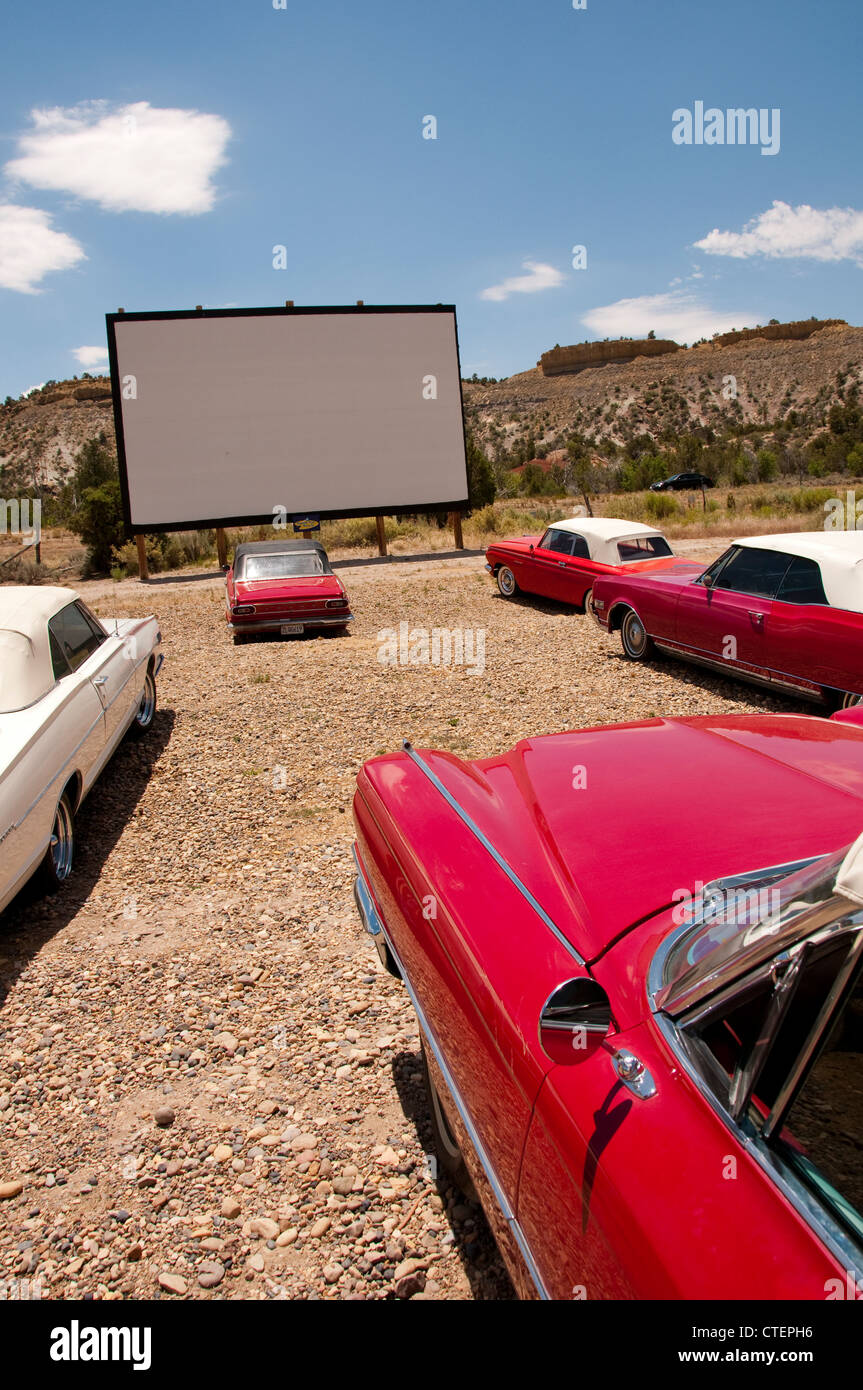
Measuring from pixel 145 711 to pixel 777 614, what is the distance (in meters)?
5.01

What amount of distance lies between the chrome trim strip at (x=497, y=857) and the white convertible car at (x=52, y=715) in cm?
206

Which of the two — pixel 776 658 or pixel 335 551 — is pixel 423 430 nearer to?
pixel 335 551

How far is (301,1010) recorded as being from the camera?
353 centimetres

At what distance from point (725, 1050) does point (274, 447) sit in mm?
23500

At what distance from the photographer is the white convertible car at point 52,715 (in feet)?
13.3

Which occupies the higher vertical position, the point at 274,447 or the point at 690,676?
the point at 274,447

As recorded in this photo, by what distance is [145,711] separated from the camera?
709 cm

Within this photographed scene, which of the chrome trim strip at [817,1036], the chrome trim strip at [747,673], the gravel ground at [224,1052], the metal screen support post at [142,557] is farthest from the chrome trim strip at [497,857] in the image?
the metal screen support post at [142,557]

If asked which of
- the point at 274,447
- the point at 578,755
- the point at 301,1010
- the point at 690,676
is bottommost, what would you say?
the point at 301,1010

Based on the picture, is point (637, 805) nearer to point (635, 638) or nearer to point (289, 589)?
point (635, 638)

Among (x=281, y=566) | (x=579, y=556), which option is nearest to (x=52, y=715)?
(x=281, y=566)

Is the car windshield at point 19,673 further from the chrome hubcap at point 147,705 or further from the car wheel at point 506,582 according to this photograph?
the car wheel at point 506,582

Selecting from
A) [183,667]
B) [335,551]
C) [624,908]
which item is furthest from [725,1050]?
[335,551]
